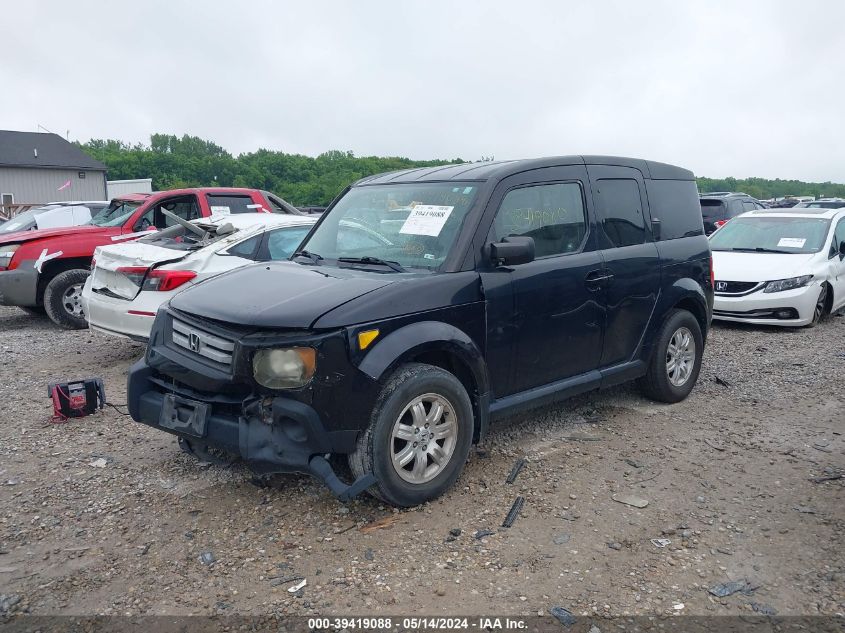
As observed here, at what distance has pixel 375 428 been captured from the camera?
12.0 feet

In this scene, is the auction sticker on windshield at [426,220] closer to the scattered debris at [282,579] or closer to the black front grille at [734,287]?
the scattered debris at [282,579]

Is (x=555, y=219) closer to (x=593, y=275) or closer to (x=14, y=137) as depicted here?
(x=593, y=275)

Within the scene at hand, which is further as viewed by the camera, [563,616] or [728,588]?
[728,588]

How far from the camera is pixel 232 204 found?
1024cm

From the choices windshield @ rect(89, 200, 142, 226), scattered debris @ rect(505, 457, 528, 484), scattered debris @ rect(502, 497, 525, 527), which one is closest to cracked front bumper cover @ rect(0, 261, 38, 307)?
windshield @ rect(89, 200, 142, 226)

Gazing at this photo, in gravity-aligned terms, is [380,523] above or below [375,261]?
below

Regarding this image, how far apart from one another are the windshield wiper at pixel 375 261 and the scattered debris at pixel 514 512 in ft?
4.95

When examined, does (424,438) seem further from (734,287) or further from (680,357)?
(734,287)

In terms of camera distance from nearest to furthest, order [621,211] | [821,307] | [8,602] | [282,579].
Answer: [8,602]
[282,579]
[621,211]
[821,307]

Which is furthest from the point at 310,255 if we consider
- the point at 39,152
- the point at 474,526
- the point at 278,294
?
the point at 39,152

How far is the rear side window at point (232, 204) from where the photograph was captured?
33.0 feet

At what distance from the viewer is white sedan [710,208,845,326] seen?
29.5 feet

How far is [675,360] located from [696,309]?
50 centimetres

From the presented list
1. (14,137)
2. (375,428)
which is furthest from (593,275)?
(14,137)
